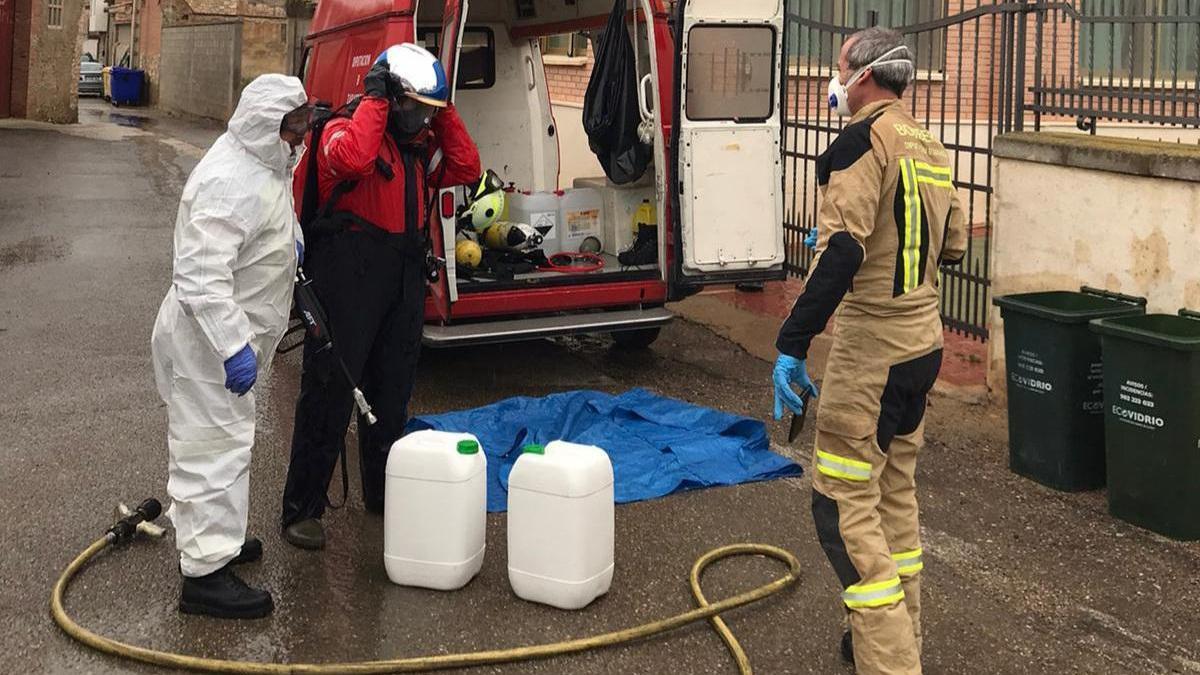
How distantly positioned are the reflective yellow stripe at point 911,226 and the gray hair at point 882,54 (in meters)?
0.29

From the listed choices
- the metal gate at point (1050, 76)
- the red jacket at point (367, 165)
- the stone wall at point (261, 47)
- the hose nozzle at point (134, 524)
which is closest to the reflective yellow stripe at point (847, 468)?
the red jacket at point (367, 165)

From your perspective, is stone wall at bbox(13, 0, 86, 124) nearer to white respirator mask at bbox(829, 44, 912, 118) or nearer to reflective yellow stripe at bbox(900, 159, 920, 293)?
white respirator mask at bbox(829, 44, 912, 118)

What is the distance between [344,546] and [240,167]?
5.33 feet

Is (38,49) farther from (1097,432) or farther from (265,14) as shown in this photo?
(1097,432)

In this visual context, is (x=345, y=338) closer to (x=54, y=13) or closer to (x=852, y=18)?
(x=852, y=18)

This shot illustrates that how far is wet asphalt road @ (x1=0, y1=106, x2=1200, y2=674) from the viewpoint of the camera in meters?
4.26

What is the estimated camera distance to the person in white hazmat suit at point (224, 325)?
13.7ft

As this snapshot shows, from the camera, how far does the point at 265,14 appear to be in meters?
33.0

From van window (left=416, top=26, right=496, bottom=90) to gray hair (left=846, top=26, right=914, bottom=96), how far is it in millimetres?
6312

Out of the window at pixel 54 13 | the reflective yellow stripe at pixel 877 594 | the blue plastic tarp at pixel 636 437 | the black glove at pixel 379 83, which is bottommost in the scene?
the reflective yellow stripe at pixel 877 594

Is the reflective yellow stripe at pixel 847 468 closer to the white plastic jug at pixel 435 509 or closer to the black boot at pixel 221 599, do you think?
the white plastic jug at pixel 435 509

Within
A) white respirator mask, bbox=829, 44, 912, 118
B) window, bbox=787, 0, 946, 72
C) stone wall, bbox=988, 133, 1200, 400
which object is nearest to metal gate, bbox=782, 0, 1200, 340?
stone wall, bbox=988, 133, 1200, 400

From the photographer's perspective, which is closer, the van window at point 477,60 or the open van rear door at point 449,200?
the open van rear door at point 449,200

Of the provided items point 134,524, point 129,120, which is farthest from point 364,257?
A: point 129,120
